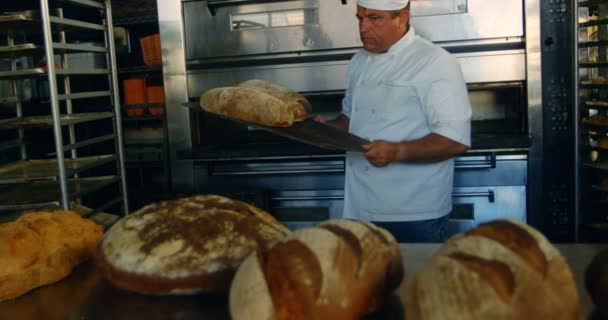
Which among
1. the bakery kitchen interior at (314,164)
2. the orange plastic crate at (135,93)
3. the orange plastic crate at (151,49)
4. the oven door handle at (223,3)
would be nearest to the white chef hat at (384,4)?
the bakery kitchen interior at (314,164)

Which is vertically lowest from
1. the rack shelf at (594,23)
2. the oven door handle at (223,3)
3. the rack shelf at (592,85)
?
the rack shelf at (592,85)

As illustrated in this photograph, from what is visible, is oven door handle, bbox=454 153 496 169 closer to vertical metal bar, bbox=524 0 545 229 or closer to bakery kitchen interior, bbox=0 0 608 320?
bakery kitchen interior, bbox=0 0 608 320

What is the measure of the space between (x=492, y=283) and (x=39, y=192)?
2127 millimetres

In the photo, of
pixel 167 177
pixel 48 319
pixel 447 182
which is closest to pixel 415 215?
pixel 447 182

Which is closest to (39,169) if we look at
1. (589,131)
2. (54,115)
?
(54,115)

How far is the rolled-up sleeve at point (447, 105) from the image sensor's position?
2035mm

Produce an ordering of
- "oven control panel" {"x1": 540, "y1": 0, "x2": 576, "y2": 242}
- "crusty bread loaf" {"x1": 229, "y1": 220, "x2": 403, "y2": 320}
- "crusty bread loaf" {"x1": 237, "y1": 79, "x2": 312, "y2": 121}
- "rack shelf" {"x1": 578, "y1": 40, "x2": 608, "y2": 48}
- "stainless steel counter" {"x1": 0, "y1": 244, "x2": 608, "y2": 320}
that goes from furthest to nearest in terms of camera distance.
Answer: "oven control panel" {"x1": 540, "y1": 0, "x2": 576, "y2": 242} < "rack shelf" {"x1": 578, "y1": 40, "x2": 608, "y2": 48} < "crusty bread loaf" {"x1": 237, "y1": 79, "x2": 312, "y2": 121} < "stainless steel counter" {"x1": 0, "y1": 244, "x2": 608, "y2": 320} < "crusty bread loaf" {"x1": 229, "y1": 220, "x2": 403, "y2": 320}

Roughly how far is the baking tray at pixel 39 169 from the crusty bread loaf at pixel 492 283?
1.90 metres

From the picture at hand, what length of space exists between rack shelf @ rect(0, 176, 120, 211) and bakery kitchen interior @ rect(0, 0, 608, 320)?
2 centimetres

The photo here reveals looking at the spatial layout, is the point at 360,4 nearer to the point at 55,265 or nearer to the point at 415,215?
the point at 415,215

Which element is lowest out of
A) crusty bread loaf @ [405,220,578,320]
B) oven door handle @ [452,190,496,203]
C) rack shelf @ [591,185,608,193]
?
oven door handle @ [452,190,496,203]

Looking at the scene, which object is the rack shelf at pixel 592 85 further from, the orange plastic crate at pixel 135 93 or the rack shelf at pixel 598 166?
the orange plastic crate at pixel 135 93

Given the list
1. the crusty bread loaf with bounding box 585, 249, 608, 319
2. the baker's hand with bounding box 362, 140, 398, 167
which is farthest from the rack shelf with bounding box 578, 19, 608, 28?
the crusty bread loaf with bounding box 585, 249, 608, 319

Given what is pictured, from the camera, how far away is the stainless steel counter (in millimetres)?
930
